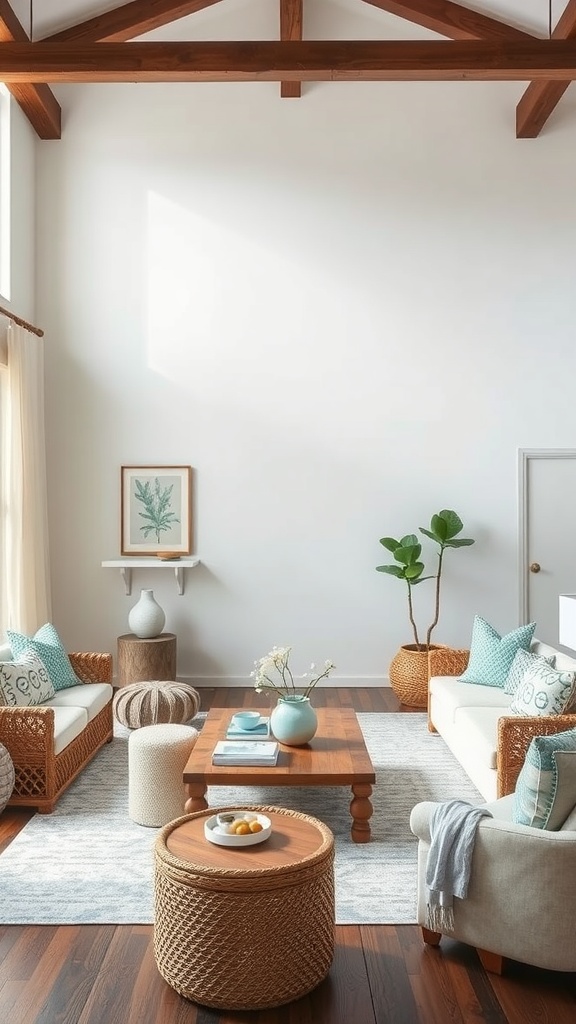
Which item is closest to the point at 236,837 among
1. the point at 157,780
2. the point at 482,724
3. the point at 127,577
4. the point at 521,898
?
the point at 521,898

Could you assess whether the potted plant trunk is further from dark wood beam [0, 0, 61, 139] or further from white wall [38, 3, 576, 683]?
dark wood beam [0, 0, 61, 139]

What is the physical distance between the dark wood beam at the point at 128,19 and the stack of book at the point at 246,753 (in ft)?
17.5

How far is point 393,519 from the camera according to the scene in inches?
269

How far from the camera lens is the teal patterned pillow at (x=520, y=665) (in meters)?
4.57

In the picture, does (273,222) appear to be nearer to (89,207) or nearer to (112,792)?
(89,207)

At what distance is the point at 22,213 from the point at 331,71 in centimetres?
271

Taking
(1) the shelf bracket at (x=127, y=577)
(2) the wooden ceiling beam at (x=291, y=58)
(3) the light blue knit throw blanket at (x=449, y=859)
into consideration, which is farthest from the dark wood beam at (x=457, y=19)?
(3) the light blue knit throw blanket at (x=449, y=859)

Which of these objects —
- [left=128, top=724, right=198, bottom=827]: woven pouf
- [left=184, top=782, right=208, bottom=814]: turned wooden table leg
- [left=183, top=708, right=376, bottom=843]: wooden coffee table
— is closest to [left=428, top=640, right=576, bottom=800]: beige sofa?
[left=183, top=708, right=376, bottom=843]: wooden coffee table

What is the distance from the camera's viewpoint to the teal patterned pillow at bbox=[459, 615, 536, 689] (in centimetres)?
493

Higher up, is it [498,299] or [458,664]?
[498,299]

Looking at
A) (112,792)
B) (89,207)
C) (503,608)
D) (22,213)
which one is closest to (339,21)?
(89,207)

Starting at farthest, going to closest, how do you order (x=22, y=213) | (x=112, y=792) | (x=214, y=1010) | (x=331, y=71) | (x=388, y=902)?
(x=22, y=213) → (x=331, y=71) → (x=112, y=792) → (x=388, y=902) → (x=214, y=1010)

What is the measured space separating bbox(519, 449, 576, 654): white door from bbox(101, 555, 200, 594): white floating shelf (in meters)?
2.66

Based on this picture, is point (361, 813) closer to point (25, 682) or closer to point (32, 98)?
point (25, 682)
